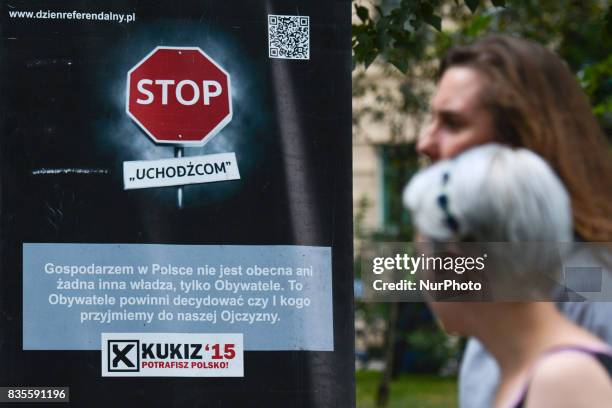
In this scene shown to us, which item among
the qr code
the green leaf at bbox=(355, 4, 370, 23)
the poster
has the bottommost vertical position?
the poster

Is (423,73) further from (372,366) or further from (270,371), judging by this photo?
(270,371)

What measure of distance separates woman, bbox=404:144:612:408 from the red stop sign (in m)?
2.72

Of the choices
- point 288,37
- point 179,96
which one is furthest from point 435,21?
point 179,96

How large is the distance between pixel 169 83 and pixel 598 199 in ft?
9.28

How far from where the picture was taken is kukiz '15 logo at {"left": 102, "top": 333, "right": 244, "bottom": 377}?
4617 millimetres

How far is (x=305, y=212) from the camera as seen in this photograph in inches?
Answer: 186

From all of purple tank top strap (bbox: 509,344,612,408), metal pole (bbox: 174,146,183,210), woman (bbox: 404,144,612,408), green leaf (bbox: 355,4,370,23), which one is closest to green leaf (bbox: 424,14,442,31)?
green leaf (bbox: 355,4,370,23)

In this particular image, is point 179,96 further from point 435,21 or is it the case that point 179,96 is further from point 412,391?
point 412,391

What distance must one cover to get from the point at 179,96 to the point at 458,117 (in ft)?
8.87

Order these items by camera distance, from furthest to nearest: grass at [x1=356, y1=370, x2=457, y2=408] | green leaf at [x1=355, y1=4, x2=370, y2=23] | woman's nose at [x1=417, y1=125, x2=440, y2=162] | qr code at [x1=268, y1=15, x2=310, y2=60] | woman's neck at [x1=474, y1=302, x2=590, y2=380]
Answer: grass at [x1=356, y1=370, x2=457, y2=408] → green leaf at [x1=355, y1=4, x2=370, y2=23] → qr code at [x1=268, y1=15, x2=310, y2=60] → woman's nose at [x1=417, y1=125, x2=440, y2=162] → woman's neck at [x1=474, y1=302, x2=590, y2=380]

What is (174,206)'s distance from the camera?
4660 mm

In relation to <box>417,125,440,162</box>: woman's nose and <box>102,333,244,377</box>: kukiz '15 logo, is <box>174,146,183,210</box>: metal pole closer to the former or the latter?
<box>102,333,244,377</box>: kukiz '15 logo

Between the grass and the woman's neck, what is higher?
the woman's neck

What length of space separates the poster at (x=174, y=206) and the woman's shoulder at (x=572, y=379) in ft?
9.46
